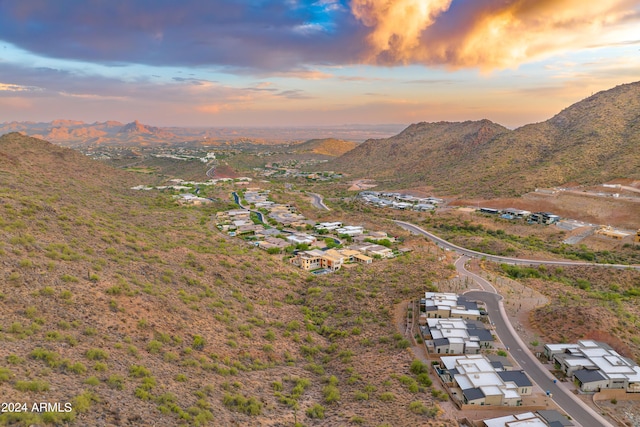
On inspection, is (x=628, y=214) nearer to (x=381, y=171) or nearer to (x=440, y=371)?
(x=440, y=371)

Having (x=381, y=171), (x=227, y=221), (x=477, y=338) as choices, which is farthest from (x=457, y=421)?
(x=381, y=171)

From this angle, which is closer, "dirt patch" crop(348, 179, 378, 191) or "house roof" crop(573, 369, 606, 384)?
"house roof" crop(573, 369, 606, 384)

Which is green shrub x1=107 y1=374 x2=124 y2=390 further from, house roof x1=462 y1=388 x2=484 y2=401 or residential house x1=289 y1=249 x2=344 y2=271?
residential house x1=289 y1=249 x2=344 y2=271

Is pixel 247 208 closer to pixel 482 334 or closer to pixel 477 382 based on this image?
pixel 482 334

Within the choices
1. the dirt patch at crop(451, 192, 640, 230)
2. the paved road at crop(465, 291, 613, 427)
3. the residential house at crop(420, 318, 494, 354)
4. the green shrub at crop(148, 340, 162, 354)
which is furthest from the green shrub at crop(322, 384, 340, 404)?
the dirt patch at crop(451, 192, 640, 230)

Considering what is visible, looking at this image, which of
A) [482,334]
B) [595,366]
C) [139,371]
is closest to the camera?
[139,371]

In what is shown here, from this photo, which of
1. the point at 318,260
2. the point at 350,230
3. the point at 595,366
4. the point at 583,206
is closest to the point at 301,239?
the point at 318,260

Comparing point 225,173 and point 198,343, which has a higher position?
point 225,173
